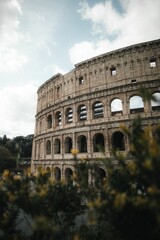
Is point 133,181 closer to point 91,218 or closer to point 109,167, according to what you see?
point 109,167

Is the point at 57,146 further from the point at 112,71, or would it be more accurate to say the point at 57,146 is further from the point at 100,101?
the point at 112,71

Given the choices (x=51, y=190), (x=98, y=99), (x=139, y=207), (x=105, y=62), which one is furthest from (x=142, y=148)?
(x=105, y=62)

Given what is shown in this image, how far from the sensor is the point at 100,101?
18.6m

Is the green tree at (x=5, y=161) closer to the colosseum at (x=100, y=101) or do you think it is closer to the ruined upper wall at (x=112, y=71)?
the colosseum at (x=100, y=101)

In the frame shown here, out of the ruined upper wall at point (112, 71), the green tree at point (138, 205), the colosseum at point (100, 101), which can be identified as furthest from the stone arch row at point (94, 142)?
the green tree at point (138, 205)

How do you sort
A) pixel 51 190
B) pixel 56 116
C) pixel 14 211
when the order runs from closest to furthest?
1. pixel 14 211
2. pixel 51 190
3. pixel 56 116

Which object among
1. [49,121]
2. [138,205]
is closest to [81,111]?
[49,121]

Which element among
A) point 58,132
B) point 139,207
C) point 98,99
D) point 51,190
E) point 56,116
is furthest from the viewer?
point 56,116

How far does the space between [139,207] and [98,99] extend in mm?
14967

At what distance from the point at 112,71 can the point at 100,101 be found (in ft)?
12.7

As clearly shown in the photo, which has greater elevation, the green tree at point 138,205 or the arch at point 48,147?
the arch at point 48,147

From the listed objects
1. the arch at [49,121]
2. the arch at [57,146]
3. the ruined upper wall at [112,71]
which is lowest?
the arch at [57,146]

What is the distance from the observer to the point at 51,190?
19.9ft

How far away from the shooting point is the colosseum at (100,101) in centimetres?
1702
